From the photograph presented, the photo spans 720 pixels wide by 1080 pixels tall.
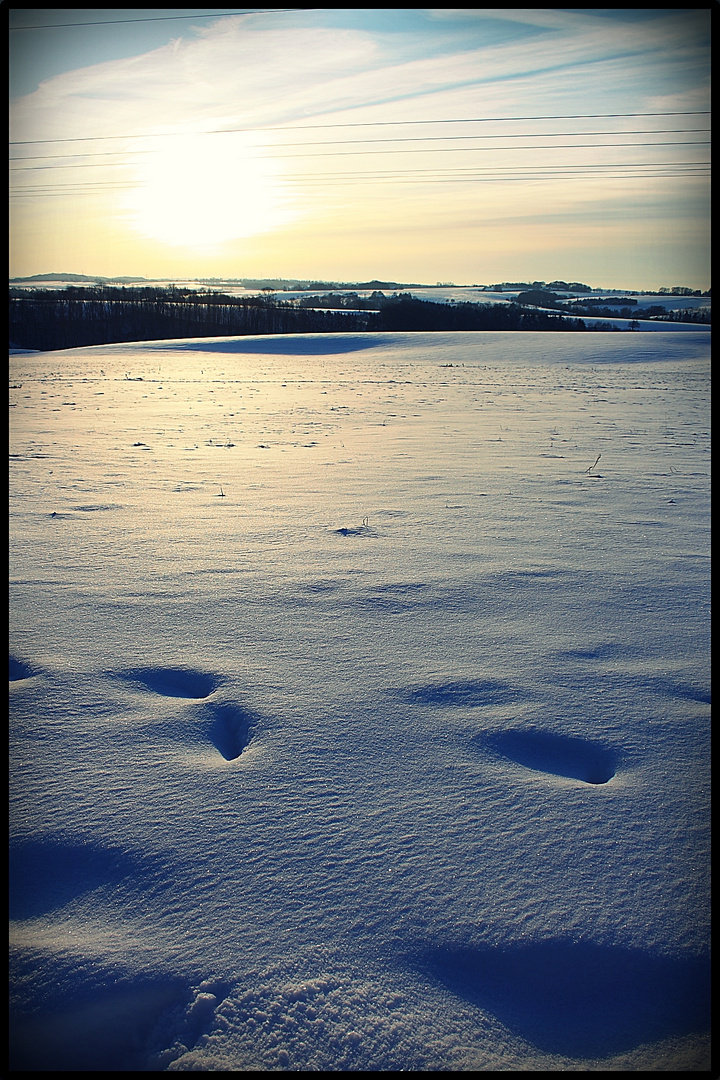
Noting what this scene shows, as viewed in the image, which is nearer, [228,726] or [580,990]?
→ [580,990]

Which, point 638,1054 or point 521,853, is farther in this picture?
point 521,853

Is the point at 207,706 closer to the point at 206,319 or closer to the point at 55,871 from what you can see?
the point at 55,871

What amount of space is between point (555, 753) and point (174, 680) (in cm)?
123

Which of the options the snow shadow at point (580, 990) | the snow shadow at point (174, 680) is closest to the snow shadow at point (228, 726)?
the snow shadow at point (174, 680)

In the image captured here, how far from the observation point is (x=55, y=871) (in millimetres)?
1428

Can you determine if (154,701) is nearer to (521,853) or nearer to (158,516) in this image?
(521,853)

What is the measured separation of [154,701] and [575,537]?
8.13 ft

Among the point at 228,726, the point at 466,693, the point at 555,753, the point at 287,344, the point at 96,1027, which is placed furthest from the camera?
the point at 287,344

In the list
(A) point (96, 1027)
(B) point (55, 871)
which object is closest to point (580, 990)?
(A) point (96, 1027)

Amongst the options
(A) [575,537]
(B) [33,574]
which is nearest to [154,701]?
(B) [33,574]

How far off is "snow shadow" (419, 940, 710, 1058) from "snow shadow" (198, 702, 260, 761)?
0.82m

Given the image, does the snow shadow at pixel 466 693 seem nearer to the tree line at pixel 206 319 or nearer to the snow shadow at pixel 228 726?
the snow shadow at pixel 228 726
